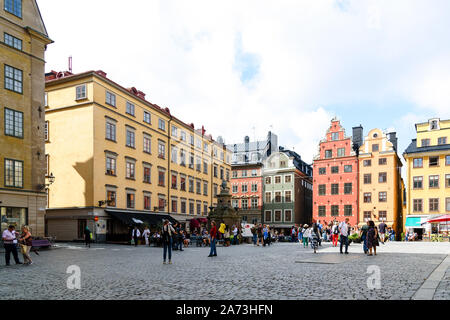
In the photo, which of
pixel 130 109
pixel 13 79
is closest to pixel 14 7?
pixel 13 79

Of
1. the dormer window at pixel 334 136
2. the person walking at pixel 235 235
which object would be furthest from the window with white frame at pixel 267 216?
the person walking at pixel 235 235

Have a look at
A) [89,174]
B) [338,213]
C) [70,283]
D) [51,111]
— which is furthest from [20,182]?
[338,213]

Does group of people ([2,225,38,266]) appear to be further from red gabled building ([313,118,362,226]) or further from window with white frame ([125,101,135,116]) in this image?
red gabled building ([313,118,362,226])

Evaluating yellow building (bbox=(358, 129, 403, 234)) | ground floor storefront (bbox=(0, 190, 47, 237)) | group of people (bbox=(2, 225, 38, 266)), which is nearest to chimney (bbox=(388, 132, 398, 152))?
yellow building (bbox=(358, 129, 403, 234))

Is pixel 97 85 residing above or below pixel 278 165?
above

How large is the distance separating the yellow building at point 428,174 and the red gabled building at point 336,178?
7.90m

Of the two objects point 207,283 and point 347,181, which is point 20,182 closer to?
point 207,283

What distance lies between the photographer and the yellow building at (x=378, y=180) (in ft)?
185

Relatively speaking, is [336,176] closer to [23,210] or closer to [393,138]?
[393,138]

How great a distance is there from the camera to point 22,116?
85.0 ft

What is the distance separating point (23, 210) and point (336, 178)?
4630 centimetres

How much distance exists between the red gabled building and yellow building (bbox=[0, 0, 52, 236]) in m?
43.8

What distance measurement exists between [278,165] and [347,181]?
1305 centimetres

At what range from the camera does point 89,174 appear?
33375mm
